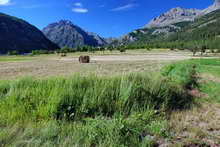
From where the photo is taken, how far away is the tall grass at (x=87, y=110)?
10.1 ft

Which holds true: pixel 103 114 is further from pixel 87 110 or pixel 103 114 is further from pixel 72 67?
pixel 72 67

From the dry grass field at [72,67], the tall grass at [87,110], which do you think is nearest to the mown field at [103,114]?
the tall grass at [87,110]

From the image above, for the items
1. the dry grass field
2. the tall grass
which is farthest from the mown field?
the dry grass field

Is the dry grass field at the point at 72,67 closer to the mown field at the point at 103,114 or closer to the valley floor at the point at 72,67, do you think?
the valley floor at the point at 72,67

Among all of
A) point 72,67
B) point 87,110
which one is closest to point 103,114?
point 87,110

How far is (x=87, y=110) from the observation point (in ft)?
13.3

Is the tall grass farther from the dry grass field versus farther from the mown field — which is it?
the dry grass field

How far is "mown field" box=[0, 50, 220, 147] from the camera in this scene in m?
3.10

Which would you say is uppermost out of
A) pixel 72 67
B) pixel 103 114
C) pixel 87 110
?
pixel 87 110

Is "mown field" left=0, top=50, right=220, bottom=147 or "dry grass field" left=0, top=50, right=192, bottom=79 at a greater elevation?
"mown field" left=0, top=50, right=220, bottom=147

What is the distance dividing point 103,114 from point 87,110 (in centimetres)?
38

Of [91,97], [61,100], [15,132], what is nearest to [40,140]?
[15,132]

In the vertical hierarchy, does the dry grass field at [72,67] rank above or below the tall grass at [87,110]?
below

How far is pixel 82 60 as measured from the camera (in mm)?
33219
